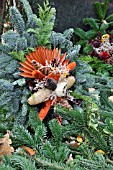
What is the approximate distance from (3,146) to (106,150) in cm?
30

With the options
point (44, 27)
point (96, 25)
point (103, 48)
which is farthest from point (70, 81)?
point (96, 25)

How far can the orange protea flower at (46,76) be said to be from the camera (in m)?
1.09

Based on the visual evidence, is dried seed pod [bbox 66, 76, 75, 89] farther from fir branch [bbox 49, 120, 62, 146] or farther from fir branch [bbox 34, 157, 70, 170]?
fir branch [bbox 34, 157, 70, 170]

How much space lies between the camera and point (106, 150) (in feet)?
2.19

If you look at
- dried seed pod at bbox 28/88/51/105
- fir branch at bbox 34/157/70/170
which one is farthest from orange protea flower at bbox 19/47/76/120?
fir branch at bbox 34/157/70/170

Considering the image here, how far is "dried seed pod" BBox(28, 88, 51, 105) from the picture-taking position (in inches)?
42.4

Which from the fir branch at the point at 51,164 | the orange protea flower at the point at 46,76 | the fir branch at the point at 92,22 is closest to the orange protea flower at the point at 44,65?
the orange protea flower at the point at 46,76

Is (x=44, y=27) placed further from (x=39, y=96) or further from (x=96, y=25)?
(x=96, y=25)

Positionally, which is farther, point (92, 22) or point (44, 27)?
point (92, 22)

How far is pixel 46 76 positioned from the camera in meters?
1.10

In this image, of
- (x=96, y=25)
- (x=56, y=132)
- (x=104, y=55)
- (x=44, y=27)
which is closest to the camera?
(x=56, y=132)

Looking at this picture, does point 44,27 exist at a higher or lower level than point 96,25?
higher

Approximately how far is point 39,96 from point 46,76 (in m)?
0.08

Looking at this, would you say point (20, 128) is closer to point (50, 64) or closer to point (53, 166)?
point (53, 166)
